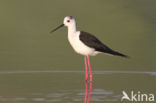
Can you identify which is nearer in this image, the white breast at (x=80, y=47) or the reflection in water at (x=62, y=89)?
the reflection in water at (x=62, y=89)

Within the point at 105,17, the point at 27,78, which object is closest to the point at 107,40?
the point at 105,17

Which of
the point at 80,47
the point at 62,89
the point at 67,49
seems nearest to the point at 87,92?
the point at 62,89

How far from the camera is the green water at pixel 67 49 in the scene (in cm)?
1061

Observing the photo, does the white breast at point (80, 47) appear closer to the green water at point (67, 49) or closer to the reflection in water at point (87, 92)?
the green water at point (67, 49)

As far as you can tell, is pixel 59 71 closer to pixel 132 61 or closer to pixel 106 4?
pixel 132 61

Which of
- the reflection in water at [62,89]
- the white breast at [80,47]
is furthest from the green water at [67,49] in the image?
the white breast at [80,47]

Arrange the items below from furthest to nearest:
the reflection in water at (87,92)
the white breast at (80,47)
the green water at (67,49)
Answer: the white breast at (80,47) < the green water at (67,49) < the reflection in water at (87,92)

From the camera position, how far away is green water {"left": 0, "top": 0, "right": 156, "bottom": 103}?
1061 centimetres

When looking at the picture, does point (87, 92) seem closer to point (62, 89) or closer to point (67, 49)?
point (62, 89)

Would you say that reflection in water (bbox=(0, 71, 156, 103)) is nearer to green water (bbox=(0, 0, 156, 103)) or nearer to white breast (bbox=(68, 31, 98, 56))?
green water (bbox=(0, 0, 156, 103))

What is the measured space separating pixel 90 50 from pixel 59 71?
0.87 m

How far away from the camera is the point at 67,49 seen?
1552 centimetres

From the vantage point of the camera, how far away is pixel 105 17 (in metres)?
21.2

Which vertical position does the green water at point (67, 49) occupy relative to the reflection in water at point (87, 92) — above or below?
above
